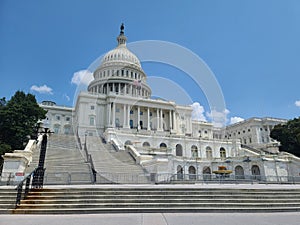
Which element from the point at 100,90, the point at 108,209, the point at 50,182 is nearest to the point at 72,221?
the point at 108,209

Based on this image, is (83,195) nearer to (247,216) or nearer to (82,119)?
(247,216)

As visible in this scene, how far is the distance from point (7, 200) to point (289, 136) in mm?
58961

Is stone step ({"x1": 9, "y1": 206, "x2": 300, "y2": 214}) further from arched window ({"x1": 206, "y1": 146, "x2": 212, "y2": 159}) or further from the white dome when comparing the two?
the white dome

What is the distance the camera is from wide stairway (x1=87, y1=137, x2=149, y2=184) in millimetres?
18591

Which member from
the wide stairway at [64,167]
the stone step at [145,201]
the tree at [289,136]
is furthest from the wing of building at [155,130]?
the stone step at [145,201]

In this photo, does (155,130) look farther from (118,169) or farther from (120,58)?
(120,58)

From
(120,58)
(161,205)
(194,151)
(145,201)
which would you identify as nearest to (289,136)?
(194,151)

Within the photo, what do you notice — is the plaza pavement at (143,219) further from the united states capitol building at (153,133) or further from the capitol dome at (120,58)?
the capitol dome at (120,58)

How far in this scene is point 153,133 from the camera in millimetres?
48781

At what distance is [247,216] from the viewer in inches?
343

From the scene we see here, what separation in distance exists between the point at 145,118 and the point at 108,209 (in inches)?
2232

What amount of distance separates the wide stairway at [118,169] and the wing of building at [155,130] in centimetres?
77

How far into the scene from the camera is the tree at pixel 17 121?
35.2m

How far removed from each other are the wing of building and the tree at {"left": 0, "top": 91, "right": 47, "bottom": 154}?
887cm
